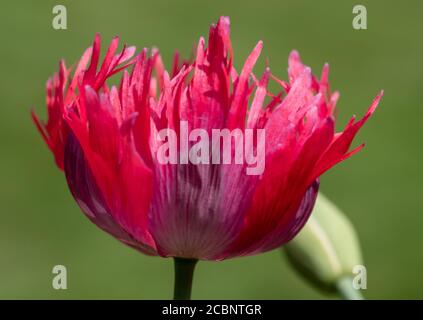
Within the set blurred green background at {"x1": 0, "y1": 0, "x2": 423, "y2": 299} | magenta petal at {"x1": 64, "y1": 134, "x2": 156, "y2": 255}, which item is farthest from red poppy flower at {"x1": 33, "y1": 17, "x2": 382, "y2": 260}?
blurred green background at {"x1": 0, "y1": 0, "x2": 423, "y2": 299}

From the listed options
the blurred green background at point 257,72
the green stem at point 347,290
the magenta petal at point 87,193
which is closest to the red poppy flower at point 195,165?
the magenta petal at point 87,193

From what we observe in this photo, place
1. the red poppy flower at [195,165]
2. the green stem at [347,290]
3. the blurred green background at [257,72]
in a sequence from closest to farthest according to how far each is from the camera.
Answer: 1. the red poppy flower at [195,165]
2. the green stem at [347,290]
3. the blurred green background at [257,72]

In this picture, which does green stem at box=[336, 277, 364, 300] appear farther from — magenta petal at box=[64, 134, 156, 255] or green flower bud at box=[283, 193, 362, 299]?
magenta petal at box=[64, 134, 156, 255]

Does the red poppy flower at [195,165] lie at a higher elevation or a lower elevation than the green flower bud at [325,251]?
higher

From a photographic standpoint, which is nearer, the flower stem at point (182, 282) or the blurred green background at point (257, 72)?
the flower stem at point (182, 282)

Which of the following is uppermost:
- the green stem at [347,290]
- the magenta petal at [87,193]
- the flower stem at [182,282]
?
the magenta petal at [87,193]

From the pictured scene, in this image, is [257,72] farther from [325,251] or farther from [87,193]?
[87,193]

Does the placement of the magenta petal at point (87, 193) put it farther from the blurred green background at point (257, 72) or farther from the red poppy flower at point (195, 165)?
the blurred green background at point (257, 72)
